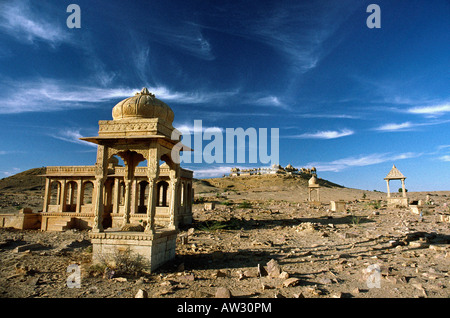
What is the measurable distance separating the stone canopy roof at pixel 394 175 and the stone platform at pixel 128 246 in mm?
26887

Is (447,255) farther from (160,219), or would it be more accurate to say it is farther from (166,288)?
(160,219)

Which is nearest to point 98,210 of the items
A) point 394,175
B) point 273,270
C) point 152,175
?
point 152,175

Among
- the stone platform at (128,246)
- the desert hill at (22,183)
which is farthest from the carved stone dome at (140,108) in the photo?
the desert hill at (22,183)

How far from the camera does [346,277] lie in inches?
271

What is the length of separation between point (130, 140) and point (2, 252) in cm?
690

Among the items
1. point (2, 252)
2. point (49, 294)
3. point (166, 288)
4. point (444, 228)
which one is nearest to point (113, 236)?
point (49, 294)

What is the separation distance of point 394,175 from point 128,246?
28.1 metres

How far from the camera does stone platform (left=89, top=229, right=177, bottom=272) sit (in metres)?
7.48

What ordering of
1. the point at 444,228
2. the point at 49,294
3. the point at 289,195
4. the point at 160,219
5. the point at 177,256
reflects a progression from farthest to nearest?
the point at 289,195
the point at 160,219
the point at 444,228
the point at 177,256
the point at 49,294

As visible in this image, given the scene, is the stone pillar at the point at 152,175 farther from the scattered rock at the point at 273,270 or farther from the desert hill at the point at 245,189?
the desert hill at the point at 245,189

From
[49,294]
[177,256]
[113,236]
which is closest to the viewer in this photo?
[49,294]

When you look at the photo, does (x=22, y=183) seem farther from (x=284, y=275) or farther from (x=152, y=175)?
(x=284, y=275)

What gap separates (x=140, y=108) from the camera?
8.74m

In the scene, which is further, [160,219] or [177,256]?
[160,219]
